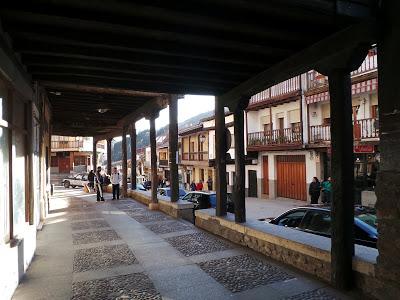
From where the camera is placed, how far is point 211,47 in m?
4.86

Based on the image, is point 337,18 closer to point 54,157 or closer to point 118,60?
point 118,60

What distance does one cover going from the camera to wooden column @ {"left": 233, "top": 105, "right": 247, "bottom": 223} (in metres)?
6.99

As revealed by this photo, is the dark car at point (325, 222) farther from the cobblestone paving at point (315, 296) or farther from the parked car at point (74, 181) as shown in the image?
the parked car at point (74, 181)

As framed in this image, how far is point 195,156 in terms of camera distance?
115ft

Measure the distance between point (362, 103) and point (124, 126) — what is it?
12411 millimetres

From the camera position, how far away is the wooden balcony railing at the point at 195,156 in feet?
107

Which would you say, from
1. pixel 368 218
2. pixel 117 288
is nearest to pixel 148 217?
pixel 117 288

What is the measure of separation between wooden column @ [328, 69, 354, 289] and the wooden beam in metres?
0.31

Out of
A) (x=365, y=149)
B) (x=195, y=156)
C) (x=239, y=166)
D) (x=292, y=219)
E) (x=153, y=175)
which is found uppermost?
(x=195, y=156)

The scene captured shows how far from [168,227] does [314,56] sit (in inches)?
226

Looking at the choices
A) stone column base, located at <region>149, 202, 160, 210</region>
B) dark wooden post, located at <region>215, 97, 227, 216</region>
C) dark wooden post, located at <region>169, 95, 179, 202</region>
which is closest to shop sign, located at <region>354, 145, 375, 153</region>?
dark wooden post, located at <region>169, 95, 179, 202</region>

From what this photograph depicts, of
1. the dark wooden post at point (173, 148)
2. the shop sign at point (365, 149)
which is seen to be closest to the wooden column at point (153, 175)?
the dark wooden post at point (173, 148)

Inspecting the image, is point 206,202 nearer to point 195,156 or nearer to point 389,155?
point 389,155

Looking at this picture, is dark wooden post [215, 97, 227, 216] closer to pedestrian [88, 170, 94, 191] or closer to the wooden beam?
the wooden beam
